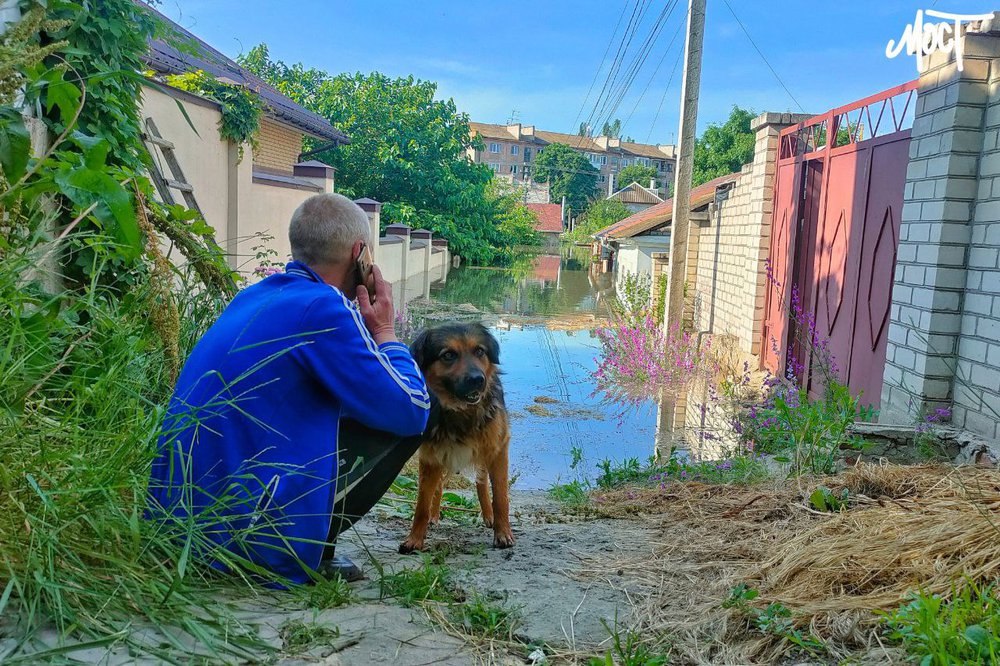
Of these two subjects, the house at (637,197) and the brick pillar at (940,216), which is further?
the house at (637,197)

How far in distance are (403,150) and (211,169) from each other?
24.5m

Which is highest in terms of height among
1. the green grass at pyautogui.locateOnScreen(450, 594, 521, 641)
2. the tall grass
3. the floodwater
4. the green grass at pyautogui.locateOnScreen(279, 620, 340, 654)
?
the tall grass

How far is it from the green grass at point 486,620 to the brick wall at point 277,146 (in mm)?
17688

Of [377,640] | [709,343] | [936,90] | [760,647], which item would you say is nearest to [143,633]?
[377,640]

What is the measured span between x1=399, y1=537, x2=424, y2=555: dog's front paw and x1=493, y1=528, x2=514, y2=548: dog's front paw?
410 mm

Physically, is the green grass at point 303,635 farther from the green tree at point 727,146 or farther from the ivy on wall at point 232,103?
the green tree at point 727,146

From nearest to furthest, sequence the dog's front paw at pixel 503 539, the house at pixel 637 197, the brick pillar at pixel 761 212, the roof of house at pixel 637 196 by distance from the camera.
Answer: the dog's front paw at pixel 503 539
the brick pillar at pixel 761 212
the house at pixel 637 197
the roof of house at pixel 637 196

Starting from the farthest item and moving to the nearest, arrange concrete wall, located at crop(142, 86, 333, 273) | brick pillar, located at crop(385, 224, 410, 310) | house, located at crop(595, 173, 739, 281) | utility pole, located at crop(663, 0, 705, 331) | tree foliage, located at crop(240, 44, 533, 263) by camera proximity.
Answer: tree foliage, located at crop(240, 44, 533, 263), brick pillar, located at crop(385, 224, 410, 310), house, located at crop(595, 173, 739, 281), utility pole, located at crop(663, 0, 705, 331), concrete wall, located at crop(142, 86, 333, 273)

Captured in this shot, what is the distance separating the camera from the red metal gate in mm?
7266

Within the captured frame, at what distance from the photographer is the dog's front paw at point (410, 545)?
12.2 ft

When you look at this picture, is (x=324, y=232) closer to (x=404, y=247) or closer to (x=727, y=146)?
(x=404, y=247)

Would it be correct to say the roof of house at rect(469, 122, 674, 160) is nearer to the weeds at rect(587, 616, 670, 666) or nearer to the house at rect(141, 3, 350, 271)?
the house at rect(141, 3, 350, 271)

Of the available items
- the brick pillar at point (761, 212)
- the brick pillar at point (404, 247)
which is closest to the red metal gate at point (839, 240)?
the brick pillar at point (761, 212)

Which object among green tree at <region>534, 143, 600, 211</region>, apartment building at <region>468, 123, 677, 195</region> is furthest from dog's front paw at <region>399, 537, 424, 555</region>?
apartment building at <region>468, 123, 677, 195</region>
